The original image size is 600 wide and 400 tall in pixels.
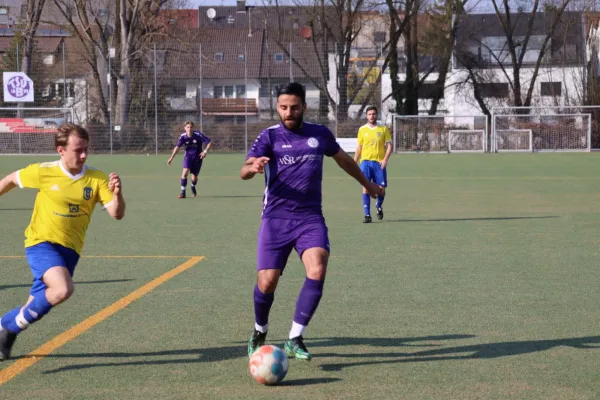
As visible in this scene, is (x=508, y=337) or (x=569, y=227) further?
(x=569, y=227)

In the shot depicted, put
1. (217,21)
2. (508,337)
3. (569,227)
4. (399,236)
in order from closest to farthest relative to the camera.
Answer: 1. (508,337)
2. (399,236)
3. (569,227)
4. (217,21)

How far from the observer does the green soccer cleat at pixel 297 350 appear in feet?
19.1

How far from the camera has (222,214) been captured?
16609mm

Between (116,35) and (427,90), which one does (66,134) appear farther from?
(427,90)

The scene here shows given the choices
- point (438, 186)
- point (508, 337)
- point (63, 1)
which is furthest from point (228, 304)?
point (63, 1)

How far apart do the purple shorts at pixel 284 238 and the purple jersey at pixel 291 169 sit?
53 mm

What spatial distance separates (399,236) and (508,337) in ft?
21.1

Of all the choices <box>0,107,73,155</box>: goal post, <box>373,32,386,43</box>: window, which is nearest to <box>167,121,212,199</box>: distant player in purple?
<box>0,107,73,155</box>: goal post

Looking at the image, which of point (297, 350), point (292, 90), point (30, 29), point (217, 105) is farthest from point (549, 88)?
point (297, 350)

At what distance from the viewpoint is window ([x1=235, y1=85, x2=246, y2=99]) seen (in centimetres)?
4366

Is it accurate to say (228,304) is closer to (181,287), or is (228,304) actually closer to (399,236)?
(181,287)

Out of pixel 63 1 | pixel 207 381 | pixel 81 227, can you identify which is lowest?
pixel 207 381

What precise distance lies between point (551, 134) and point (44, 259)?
4163 centimetres

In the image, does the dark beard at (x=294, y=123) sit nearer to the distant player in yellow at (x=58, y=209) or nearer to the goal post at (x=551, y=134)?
the distant player in yellow at (x=58, y=209)
